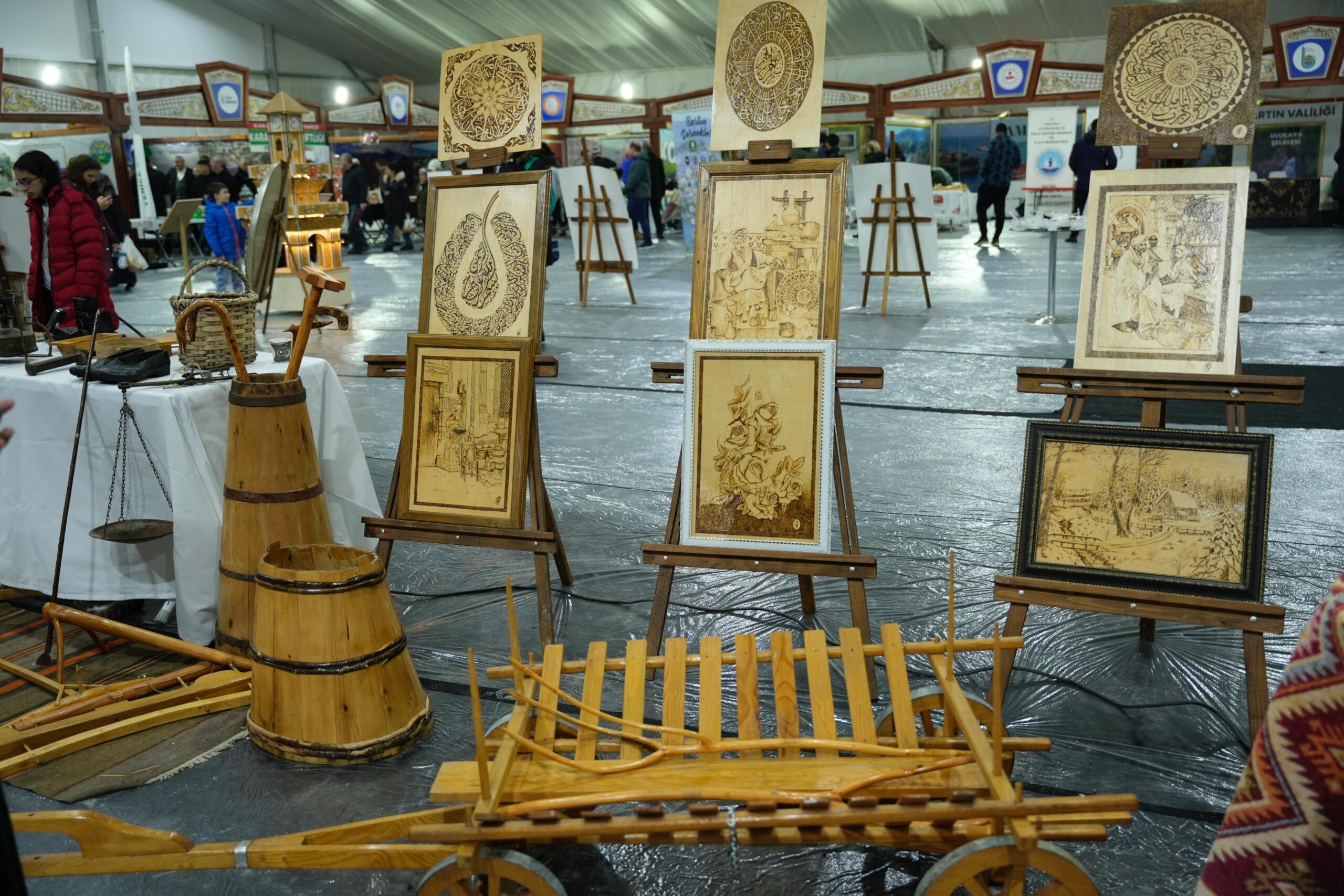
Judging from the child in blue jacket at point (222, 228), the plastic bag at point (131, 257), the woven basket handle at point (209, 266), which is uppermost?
the child in blue jacket at point (222, 228)

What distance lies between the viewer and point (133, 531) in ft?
9.59

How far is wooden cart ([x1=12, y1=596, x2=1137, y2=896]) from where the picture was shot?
1.61 metres

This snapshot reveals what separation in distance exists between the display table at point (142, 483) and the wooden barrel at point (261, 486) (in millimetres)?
173

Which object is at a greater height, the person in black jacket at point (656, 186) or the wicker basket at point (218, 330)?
the person in black jacket at point (656, 186)

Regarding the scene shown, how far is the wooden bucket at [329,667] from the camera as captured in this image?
7.65 feet

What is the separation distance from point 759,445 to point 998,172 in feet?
34.8

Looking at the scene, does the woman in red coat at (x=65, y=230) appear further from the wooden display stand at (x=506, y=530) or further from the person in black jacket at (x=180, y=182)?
the person in black jacket at (x=180, y=182)

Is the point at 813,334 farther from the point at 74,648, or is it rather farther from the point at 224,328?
the point at 74,648

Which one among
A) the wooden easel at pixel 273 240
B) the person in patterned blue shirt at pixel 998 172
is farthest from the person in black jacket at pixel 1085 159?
the wooden easel at pixel 273 240

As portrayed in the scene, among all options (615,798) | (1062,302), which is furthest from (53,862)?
(1062,302)

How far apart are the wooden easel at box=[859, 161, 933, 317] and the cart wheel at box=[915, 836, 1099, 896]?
22.2 feet

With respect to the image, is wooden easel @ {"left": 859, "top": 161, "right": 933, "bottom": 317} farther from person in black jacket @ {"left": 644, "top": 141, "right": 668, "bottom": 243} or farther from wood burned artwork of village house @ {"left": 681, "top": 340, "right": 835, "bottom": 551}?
person in black jacket @ {"left": 644, "top": 141, "right": 668, "bottom": 243}

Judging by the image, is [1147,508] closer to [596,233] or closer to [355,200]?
[596,233]

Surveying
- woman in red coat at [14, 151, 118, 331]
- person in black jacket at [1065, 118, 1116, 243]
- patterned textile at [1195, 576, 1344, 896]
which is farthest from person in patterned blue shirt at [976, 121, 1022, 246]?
patterned textile at [1195, 576, 1344, 896]
